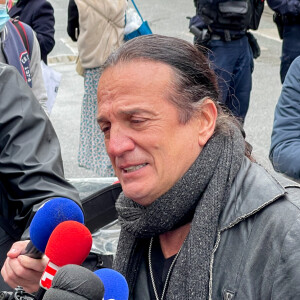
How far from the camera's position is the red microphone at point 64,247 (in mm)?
1541

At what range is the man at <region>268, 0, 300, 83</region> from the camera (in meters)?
6.20

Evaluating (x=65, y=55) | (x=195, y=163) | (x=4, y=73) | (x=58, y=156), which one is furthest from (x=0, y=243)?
(x=65, y=55)

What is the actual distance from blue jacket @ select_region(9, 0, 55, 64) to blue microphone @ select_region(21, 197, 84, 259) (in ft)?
14.9

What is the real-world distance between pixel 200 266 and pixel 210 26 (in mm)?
4226

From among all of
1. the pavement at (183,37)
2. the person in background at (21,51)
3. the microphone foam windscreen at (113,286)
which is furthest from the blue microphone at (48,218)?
the person in background at (21,51)

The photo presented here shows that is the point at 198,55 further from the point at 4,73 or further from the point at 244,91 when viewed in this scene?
the point at 244,91

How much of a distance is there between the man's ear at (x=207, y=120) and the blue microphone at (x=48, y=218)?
0.42 meters

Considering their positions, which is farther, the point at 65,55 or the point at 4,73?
the point at 65,55

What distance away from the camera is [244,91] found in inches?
229

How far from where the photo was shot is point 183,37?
11.1 meters

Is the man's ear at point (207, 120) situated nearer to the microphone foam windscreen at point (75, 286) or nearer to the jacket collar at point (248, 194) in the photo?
the jacket collar at point (248, 194)

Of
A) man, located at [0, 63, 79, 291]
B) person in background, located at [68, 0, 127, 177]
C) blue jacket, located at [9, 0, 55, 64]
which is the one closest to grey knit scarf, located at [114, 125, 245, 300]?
man, located at [0, 63, 79, 291]

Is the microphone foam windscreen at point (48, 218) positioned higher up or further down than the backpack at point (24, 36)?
higher up

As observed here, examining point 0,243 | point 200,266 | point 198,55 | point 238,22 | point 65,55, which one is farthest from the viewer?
point 65,55
